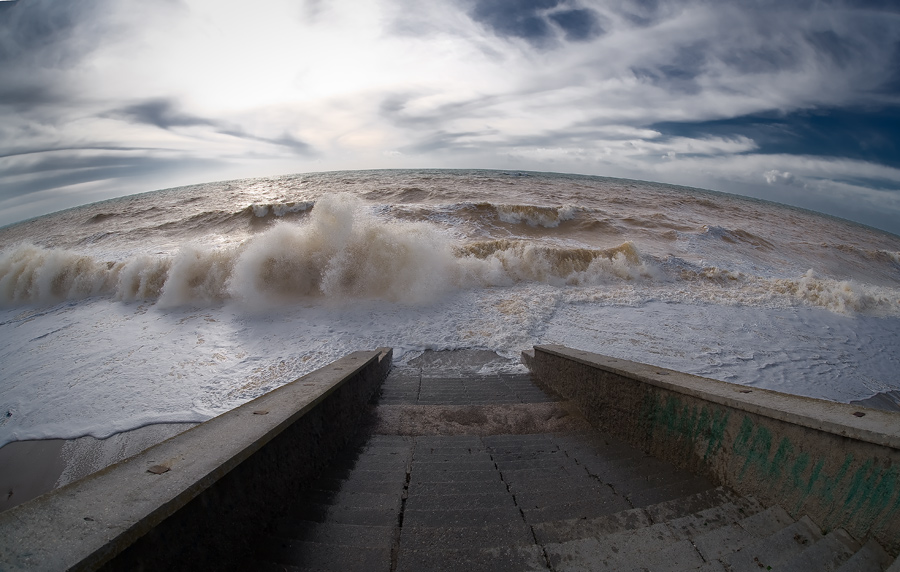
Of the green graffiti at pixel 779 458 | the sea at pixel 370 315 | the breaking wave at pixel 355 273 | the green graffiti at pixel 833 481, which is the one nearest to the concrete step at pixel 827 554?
the green graffiti at pixel 833 481

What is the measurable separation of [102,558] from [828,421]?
3046 mm

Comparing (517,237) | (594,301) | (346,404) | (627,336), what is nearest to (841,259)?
(517,237)

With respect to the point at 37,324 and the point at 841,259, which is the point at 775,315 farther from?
the point at 37,324

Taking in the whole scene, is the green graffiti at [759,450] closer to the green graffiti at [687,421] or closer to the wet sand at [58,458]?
the green graffiti at [687,421]

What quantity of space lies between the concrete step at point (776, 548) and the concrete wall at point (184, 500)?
2227mm

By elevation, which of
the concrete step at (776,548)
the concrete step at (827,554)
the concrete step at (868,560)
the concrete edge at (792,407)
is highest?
the concrete edge at (792,407)

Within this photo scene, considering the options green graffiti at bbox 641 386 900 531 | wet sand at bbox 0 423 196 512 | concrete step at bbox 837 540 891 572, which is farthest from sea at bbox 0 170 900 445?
concrete step at bbox 837 540 891 572

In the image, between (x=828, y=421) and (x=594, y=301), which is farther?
(x=594, y=301)

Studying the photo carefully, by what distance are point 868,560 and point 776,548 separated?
0.30 m

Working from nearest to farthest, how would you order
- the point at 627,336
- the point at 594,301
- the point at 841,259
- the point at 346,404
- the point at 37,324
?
1. the point at 346,404
2. the point at 627,336
3. the point at 37,324
4. the point at 594,301
5. the point at 841,259

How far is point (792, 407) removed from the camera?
6.91 feet

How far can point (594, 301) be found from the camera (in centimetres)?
955

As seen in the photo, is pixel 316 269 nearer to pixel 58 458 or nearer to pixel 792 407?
pixel 58 458

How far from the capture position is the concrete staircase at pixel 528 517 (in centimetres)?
171
